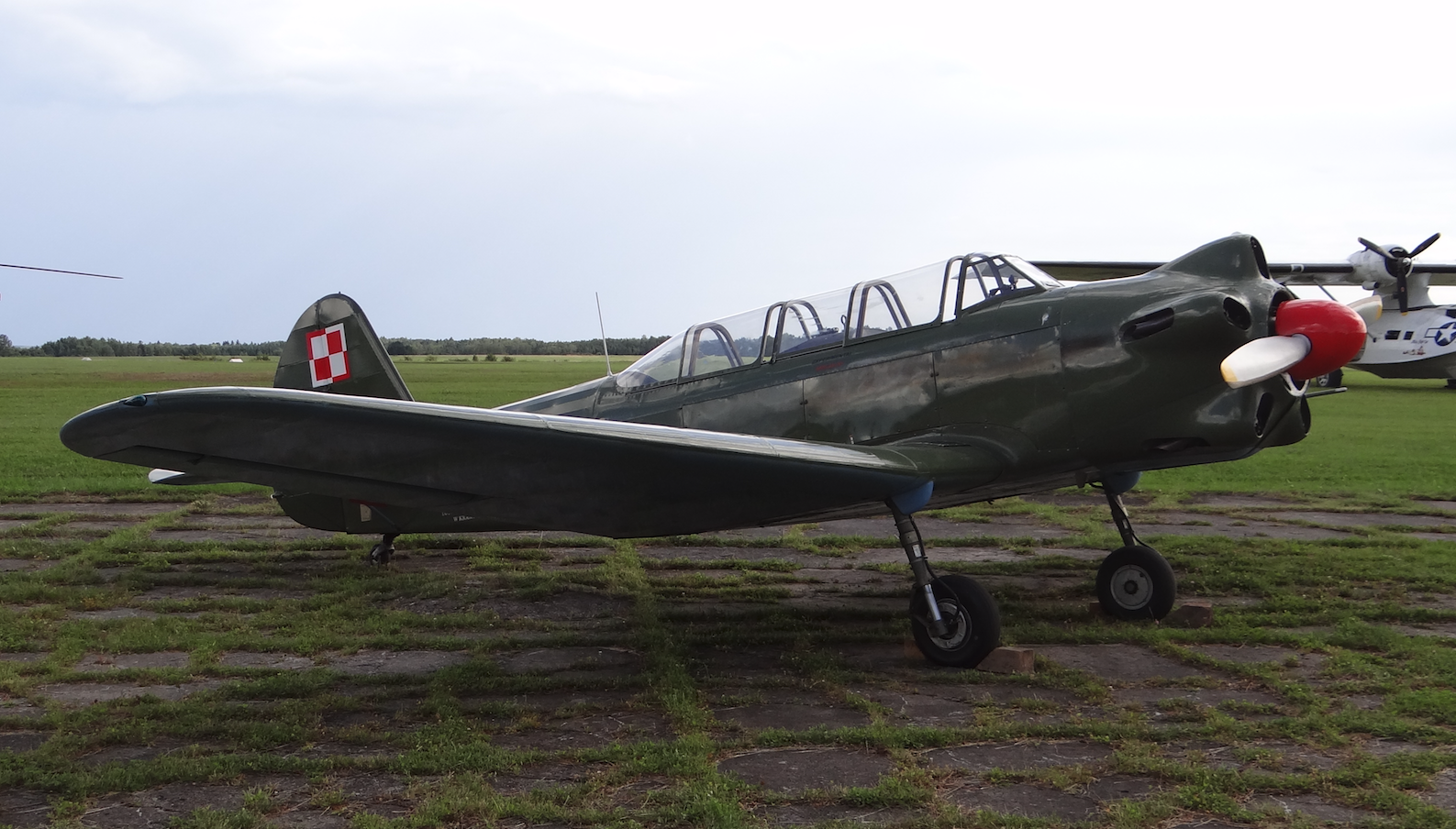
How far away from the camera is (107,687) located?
16.9 ft

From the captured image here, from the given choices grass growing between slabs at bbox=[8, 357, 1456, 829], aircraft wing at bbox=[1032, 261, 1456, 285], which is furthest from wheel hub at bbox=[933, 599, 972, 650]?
aircraft wing at bbox=[1032, 261, 1456, 285]

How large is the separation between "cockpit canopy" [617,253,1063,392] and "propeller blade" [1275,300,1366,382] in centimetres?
137

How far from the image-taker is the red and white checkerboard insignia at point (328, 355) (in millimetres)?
8391

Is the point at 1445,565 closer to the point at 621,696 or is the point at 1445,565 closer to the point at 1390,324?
the point at 621,696

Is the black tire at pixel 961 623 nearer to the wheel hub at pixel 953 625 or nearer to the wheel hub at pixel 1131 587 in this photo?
the wheel hub at pixel 953 625

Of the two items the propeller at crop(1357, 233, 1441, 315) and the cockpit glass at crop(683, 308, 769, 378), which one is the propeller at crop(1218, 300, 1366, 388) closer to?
the cockpit glass at crop(683, 308, 769, 378)

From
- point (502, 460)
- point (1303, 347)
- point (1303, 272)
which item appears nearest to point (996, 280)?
point (1303, 347)

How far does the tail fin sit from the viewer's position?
838cm

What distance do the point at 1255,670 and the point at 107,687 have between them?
5.94 m

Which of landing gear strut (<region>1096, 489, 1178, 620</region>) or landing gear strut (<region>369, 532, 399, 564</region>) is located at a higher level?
landing gear strut (<region>369, 532, 399, 564</region>)

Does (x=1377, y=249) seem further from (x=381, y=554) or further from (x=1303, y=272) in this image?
(x=381, y=554)

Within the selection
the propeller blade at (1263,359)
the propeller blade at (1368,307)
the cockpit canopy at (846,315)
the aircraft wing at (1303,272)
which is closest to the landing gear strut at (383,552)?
the cockpit canopy at (846,315)

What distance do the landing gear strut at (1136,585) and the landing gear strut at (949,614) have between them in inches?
65.8

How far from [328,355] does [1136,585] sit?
6477 millimetres
